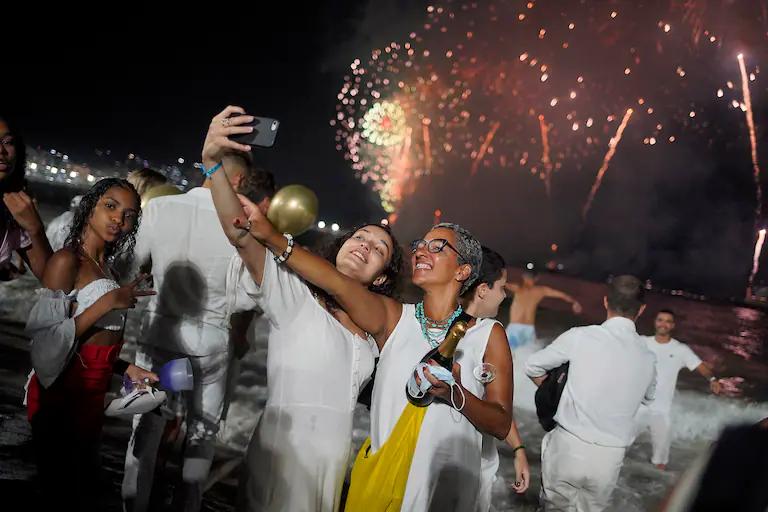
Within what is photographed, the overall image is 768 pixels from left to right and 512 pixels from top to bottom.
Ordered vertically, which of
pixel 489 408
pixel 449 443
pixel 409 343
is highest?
pixel 409 343

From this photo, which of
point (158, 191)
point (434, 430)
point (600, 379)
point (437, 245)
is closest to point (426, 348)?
point (434, 430)

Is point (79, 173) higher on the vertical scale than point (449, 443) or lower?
higher

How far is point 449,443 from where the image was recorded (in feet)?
8.41

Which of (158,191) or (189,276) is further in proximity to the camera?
(158,191)

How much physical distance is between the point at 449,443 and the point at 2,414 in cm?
483

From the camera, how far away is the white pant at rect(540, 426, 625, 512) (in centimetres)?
442

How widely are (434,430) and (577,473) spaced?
2411 mm

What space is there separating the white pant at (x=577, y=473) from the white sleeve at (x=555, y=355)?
50 centimetres

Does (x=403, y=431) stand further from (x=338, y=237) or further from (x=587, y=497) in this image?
(x=587, y=497)

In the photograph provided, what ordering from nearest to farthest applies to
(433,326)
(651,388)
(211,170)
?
(211,170), (433,326), (651,388)

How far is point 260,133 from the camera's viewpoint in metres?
2.34

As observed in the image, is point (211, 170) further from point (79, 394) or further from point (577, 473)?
point (577, 473)

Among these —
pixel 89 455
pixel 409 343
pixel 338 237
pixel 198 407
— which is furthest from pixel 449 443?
pixel 198 407

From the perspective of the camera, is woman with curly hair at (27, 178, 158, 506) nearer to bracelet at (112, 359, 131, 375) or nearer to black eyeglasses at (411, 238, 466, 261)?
bracelet at (112, 359, 131, 375)
